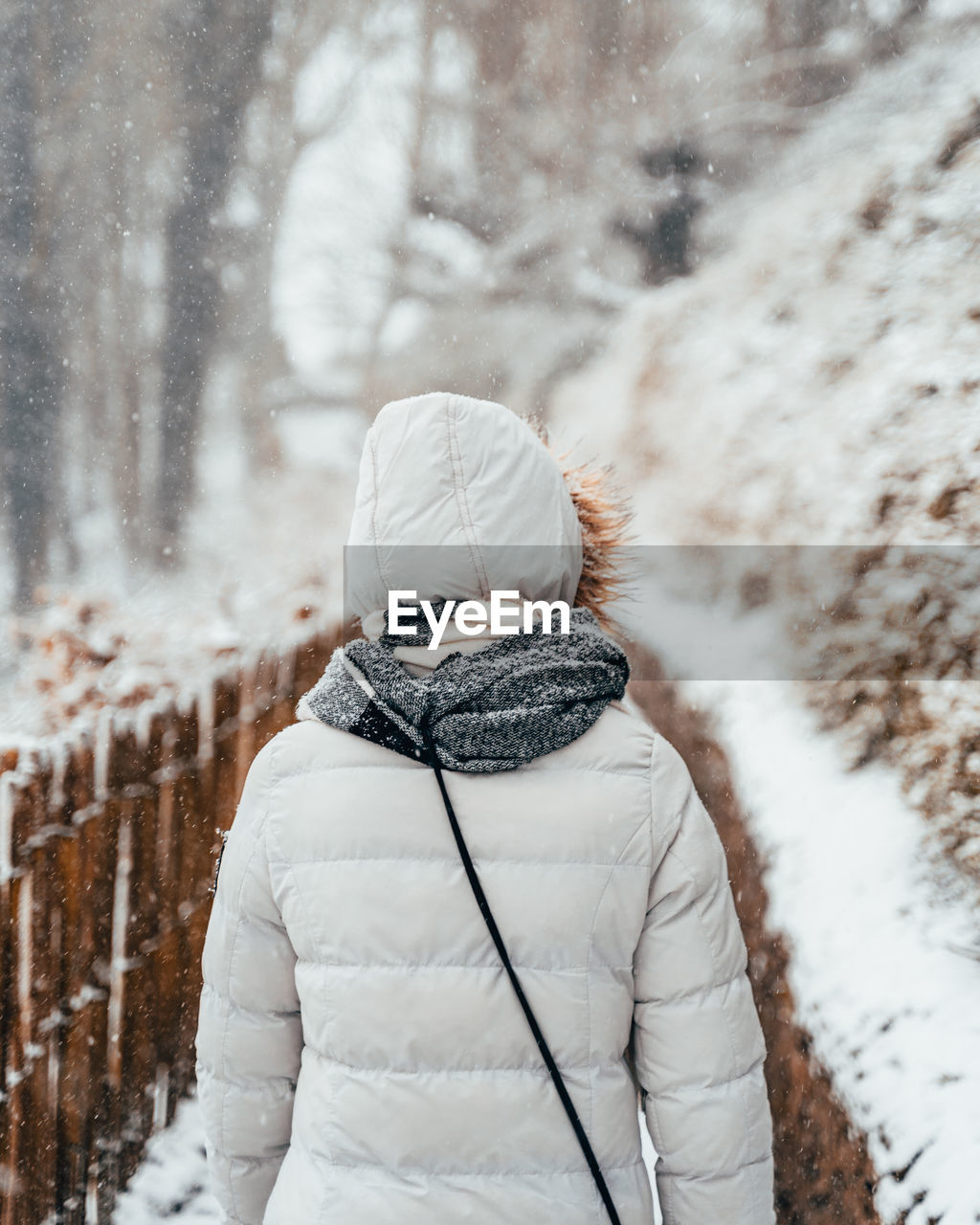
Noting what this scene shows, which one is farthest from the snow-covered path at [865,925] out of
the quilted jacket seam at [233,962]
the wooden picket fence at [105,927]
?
the quilted jacket seam at [233,962]

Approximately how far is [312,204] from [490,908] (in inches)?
74.9

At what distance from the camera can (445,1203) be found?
779mm

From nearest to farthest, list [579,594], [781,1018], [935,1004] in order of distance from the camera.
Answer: [579,594] < [935,1004] < [781,1018]

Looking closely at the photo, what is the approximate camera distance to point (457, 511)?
2.72 ft

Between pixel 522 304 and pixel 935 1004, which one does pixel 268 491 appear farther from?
pixel 935 1004

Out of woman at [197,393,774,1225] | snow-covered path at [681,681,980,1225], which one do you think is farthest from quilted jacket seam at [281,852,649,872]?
snow-covered path at [681,681,980,1225]

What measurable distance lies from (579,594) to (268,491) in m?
1.14

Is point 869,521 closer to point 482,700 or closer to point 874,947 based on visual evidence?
point 874,947

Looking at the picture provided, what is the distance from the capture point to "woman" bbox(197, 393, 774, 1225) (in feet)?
2.57

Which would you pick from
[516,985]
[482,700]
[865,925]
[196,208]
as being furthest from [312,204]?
[865,925]

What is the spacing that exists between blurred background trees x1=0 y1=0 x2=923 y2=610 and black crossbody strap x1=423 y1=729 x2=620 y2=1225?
4.78 ft

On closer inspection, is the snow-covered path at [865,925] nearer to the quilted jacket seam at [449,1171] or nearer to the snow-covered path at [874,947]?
the snow-covered path at [874,947]

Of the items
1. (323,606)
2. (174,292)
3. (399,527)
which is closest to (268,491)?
(323,606)

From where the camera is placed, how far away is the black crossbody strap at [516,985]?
0.78m
